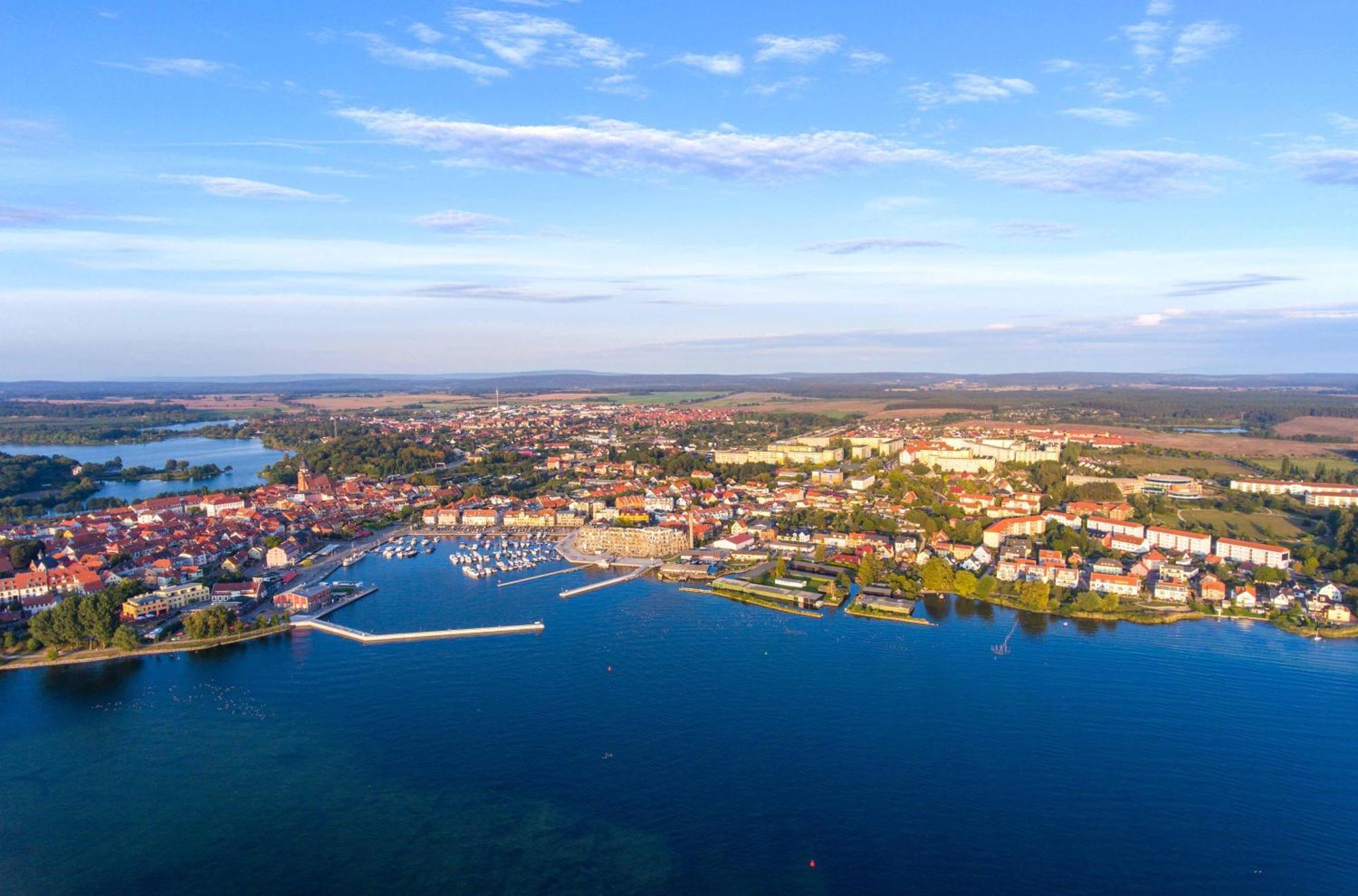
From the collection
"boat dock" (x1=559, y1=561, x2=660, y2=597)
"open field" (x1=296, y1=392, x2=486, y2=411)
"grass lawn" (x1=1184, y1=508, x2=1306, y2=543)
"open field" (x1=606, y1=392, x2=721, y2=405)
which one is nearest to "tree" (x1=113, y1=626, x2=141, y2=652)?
"boat dock" (x1=559, y1=561, x2=660, y2=597)

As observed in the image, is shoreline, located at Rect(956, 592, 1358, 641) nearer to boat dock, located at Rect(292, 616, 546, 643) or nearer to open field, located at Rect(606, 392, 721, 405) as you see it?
boat dock, located at Rect(292, 616, 546, 643)

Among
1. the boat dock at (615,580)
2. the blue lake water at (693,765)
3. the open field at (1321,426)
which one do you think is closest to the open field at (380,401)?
the boat dock at (615,580)

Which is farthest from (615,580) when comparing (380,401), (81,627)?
(380,401)

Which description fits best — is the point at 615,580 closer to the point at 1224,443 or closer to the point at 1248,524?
the point at 1248,524

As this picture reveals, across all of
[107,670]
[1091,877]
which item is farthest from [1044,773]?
[107,670]

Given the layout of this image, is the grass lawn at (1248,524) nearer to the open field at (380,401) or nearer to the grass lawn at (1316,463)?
the grass lawn at (1316,463)
